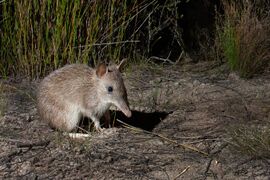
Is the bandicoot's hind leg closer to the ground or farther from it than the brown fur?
closer to the ground

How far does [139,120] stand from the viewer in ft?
18.3

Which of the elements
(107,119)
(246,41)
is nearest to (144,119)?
(107,119)

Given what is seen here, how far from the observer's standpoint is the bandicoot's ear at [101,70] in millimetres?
4859

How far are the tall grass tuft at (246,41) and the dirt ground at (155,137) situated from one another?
6.2 inches

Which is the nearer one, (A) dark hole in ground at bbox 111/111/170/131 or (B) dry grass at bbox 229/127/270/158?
(B) dry grass at bbox 229/127/270/158

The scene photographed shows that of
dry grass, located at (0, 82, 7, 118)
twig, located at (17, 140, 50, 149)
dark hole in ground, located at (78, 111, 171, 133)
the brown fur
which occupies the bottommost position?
twig, located at (17, 140, 50, 149)

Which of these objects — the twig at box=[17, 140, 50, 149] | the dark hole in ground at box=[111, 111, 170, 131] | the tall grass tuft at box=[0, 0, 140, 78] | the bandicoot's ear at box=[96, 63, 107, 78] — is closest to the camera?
the twig at box=[17, 140, 50, 149]

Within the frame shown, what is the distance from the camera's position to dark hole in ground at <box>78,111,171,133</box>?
5344 mm

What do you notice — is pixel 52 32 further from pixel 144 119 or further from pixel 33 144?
pixel 33 144

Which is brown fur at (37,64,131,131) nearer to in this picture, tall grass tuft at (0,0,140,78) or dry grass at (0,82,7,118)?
dry grass at (0,82,7,118)

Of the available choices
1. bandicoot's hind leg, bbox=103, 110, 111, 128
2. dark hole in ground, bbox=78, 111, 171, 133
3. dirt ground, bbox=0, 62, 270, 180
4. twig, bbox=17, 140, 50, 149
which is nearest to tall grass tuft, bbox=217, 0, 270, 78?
dirt ground, bbox=0, 62, 270, 180

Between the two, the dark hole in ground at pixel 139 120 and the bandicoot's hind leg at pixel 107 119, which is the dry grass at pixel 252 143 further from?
the bandicoot's hind leg at pixel 107 119

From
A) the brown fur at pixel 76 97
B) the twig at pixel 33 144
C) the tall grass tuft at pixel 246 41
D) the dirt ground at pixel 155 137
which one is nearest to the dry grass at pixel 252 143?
the dirt ground at pixel 155 137

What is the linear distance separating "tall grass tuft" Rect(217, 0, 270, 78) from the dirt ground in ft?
0.52
